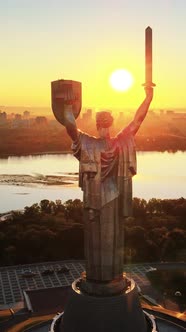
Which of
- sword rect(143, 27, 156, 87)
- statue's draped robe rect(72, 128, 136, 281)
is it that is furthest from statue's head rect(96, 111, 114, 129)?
sword rect(143, 27, 156, 87)

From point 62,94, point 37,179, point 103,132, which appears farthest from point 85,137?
point 37,179

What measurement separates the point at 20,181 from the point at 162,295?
50.6m

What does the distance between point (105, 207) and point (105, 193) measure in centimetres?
28

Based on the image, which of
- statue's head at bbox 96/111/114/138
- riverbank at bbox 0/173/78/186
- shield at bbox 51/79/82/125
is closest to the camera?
shield at bbox 51/79/82/125

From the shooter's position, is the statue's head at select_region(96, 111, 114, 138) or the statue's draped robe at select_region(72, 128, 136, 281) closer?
the statue's draped robe at select_region(72, 128, 136, 281)

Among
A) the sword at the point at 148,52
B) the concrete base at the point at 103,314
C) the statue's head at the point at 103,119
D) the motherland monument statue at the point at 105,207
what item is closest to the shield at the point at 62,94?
the motherland monument statue at the point at 105,207

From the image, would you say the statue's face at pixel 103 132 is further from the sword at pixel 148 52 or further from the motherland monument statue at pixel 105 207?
the sword at pixel 148 52

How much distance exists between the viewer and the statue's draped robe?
9164 mm

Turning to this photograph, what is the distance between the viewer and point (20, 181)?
65.7 metres

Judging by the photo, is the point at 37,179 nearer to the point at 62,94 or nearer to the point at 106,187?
the point at 106,187

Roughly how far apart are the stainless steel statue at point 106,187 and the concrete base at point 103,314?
0.46 meters

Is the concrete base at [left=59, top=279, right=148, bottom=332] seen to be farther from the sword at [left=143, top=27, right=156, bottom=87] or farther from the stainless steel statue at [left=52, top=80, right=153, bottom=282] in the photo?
the sword at [left=143, top=27, right=156, bottom=87]

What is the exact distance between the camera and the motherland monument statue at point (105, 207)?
356 inches

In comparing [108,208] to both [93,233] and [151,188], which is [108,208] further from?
[151,188]
